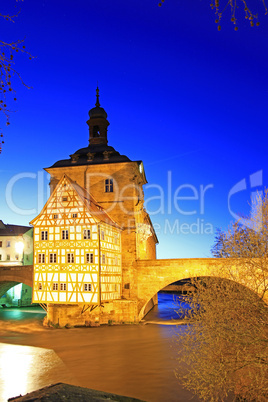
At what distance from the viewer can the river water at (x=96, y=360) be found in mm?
13672

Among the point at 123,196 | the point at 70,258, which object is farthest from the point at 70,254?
the point at 123,196

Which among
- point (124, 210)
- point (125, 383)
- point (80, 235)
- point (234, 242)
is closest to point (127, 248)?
point (124, 210)

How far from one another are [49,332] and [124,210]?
1115 cm

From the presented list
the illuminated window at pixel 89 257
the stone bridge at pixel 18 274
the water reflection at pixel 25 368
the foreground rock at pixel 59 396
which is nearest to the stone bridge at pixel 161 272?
the illuminated window at pixel 89 257

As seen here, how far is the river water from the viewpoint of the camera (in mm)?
13672

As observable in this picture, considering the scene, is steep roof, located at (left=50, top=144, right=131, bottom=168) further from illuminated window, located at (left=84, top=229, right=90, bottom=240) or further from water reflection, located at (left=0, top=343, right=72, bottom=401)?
water reflection, located at (left=0, top=343, right=72, bottom=401)

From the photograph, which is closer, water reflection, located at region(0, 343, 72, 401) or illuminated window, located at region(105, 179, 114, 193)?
water reflection, located at region(0, 343, 72, 401)

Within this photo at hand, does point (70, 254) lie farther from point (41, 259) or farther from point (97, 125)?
point (97, 125)

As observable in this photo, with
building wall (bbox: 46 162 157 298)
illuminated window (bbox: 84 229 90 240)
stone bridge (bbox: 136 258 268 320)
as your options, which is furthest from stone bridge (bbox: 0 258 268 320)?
illuminated window (bbox: 84 229 90 240)

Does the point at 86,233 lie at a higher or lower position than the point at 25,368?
higher

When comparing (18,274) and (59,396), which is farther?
(18,274)

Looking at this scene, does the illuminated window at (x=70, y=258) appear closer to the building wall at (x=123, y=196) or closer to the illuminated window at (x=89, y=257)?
the illuminated window at (x=89, y=257)

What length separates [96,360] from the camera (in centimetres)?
1755

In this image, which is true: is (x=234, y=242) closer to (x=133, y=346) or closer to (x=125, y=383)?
(x=125, y=383)
